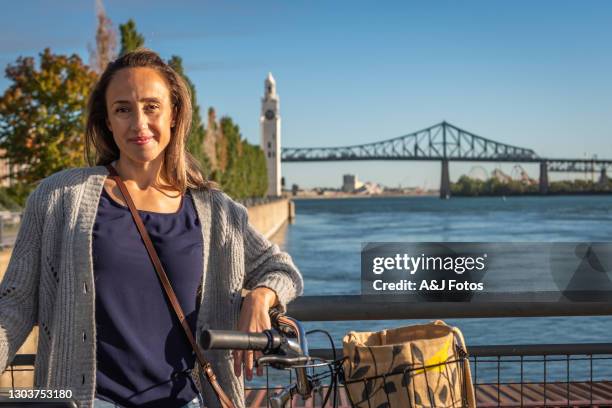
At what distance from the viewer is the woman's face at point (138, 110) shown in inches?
86.3

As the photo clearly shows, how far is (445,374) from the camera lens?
200cm

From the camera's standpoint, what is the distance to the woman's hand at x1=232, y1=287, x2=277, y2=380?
2111mm

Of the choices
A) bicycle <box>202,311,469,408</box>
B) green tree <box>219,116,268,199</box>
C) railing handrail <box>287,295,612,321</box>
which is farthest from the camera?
green tree <box>219,116,268,199</box>

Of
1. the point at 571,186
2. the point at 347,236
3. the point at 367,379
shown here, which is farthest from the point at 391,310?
the point at 571,186

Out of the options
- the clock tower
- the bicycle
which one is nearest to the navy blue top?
the bicycle

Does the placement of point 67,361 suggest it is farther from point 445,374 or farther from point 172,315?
point 445,374

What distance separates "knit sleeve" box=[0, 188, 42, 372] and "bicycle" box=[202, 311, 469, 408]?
0.60 metres

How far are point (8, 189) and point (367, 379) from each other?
33.7 metres

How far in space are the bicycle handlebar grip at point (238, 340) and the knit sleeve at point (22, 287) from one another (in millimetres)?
620

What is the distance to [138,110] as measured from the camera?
2189mm

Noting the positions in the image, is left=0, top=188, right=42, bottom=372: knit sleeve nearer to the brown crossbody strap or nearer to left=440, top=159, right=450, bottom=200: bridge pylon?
the brown crossbody strap

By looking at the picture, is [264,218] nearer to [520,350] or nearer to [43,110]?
[43,110]

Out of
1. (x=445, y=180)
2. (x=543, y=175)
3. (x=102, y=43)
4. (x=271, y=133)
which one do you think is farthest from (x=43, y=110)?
(x=445, y=180)

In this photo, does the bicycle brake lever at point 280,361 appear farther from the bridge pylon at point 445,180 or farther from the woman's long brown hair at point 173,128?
the bridge pylon at point 445,180
